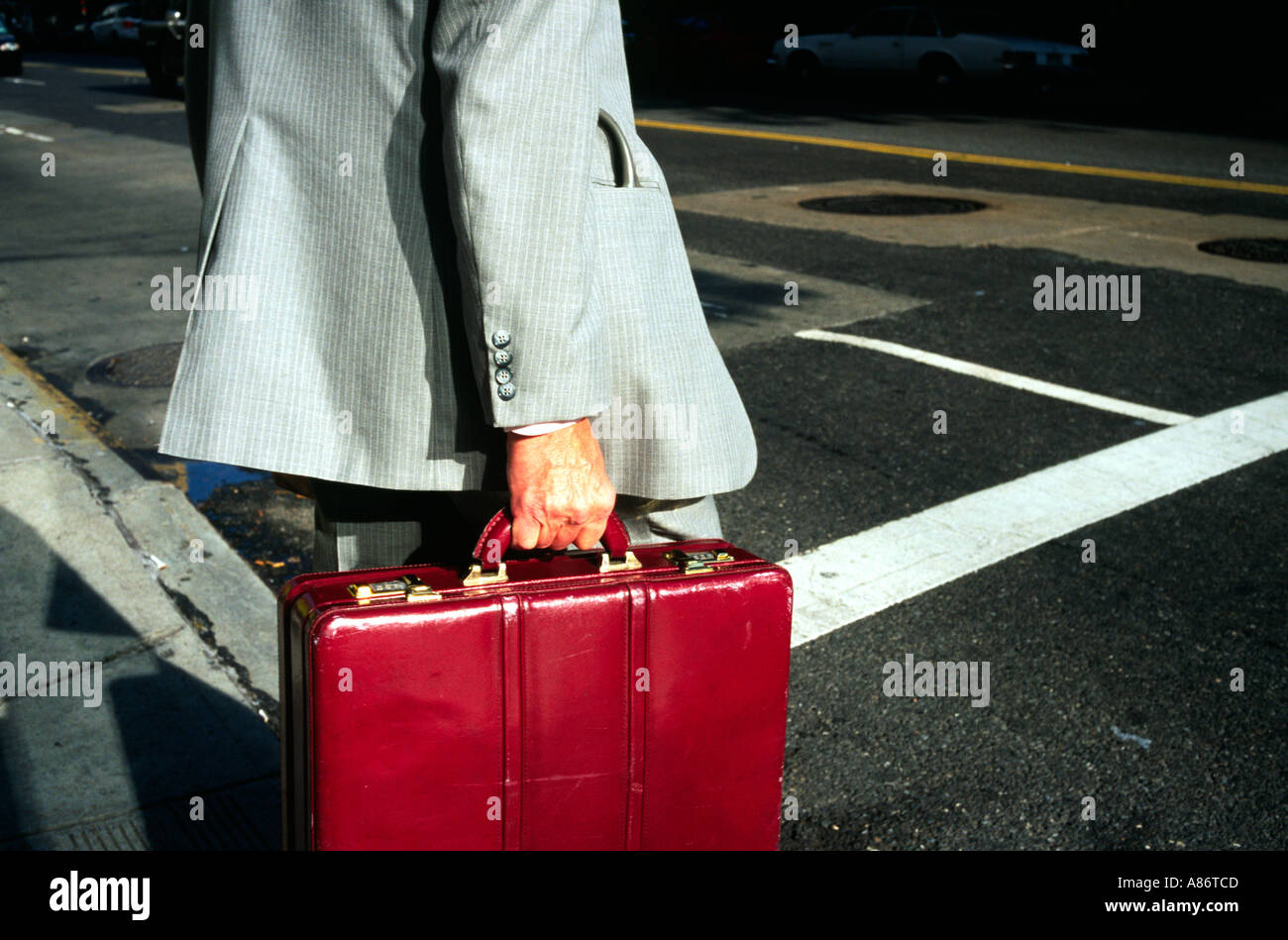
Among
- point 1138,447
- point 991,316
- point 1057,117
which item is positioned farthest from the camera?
point 1057,117

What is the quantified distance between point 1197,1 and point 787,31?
8333 millimetres

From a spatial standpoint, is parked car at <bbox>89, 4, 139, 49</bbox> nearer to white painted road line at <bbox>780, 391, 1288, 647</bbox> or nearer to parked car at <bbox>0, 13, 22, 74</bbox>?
parked car at <bbox>0, 13, 22, 74</bbox>

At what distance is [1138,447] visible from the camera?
474 centimetres

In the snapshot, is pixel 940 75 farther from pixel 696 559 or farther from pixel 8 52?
pixel 696 559

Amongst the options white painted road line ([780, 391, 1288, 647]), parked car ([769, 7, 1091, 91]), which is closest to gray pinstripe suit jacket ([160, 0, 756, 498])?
white painted road line ([780, 391, 1288, 647])

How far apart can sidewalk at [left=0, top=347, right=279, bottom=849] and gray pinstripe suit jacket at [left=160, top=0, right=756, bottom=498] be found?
1309 mm

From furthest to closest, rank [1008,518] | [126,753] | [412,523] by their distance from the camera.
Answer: [1008,518] → [126,753] → [412,523]

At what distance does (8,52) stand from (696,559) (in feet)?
105

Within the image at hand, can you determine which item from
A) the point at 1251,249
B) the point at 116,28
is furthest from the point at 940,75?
the point at 116,28

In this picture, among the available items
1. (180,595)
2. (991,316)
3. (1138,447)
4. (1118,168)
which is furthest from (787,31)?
(180,595)

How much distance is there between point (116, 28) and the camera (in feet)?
128

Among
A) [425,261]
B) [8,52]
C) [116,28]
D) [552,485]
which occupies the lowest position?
[552,485]

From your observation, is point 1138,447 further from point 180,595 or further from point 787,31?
point 787,31

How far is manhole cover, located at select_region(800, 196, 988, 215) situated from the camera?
390 inches
